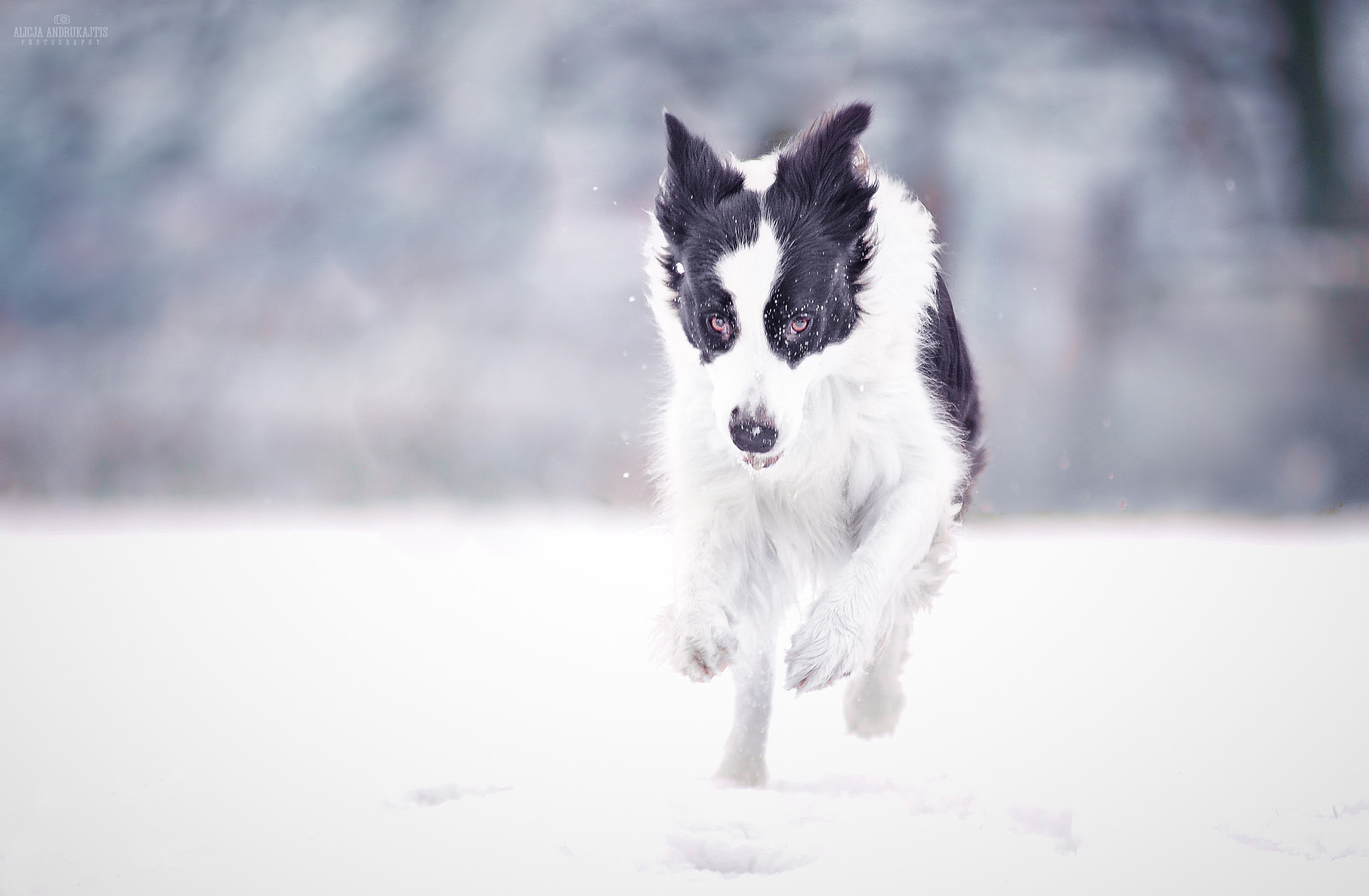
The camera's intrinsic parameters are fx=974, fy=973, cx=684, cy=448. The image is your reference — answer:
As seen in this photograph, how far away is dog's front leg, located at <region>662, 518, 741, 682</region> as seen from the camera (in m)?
2.39

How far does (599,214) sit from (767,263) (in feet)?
25.0

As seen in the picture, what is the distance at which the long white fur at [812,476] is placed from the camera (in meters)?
2.57

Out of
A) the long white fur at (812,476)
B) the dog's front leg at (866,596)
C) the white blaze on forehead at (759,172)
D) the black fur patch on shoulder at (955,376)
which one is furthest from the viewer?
the black fur patch on shoulder at (955,376)

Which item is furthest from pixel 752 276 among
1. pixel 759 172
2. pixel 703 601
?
pixel 703 601

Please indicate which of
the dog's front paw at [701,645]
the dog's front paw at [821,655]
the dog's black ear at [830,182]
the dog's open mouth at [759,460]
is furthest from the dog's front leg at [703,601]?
the dog's black ear at [830,182]

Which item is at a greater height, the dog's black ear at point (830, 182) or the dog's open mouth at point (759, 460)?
the dog's black ear at point (830, 182)

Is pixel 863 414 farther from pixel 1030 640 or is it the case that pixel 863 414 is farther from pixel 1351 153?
pixel 1351 153

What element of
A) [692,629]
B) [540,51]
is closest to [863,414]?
[692,629]

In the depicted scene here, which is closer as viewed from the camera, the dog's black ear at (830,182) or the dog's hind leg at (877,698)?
the dog's black ear at (830,182)

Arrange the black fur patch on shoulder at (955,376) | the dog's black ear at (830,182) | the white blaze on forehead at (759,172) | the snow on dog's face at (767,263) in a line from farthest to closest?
1. the black fur patch on shoulder at (955,376)
2. the white blaze on forehead at (759,172)
3. the dog's black ear at (830,182)
4. the snow on dog's face at (767,263)

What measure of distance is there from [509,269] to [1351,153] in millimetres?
8392

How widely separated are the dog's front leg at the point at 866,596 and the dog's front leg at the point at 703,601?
0.61 feet

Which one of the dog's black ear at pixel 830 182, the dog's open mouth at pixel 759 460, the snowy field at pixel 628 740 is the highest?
the dog's black ear at pixel 830 182

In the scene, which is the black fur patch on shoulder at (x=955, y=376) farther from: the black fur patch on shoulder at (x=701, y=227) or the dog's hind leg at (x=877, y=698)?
the black fur patch on shoulder at (x=701, y=227)
